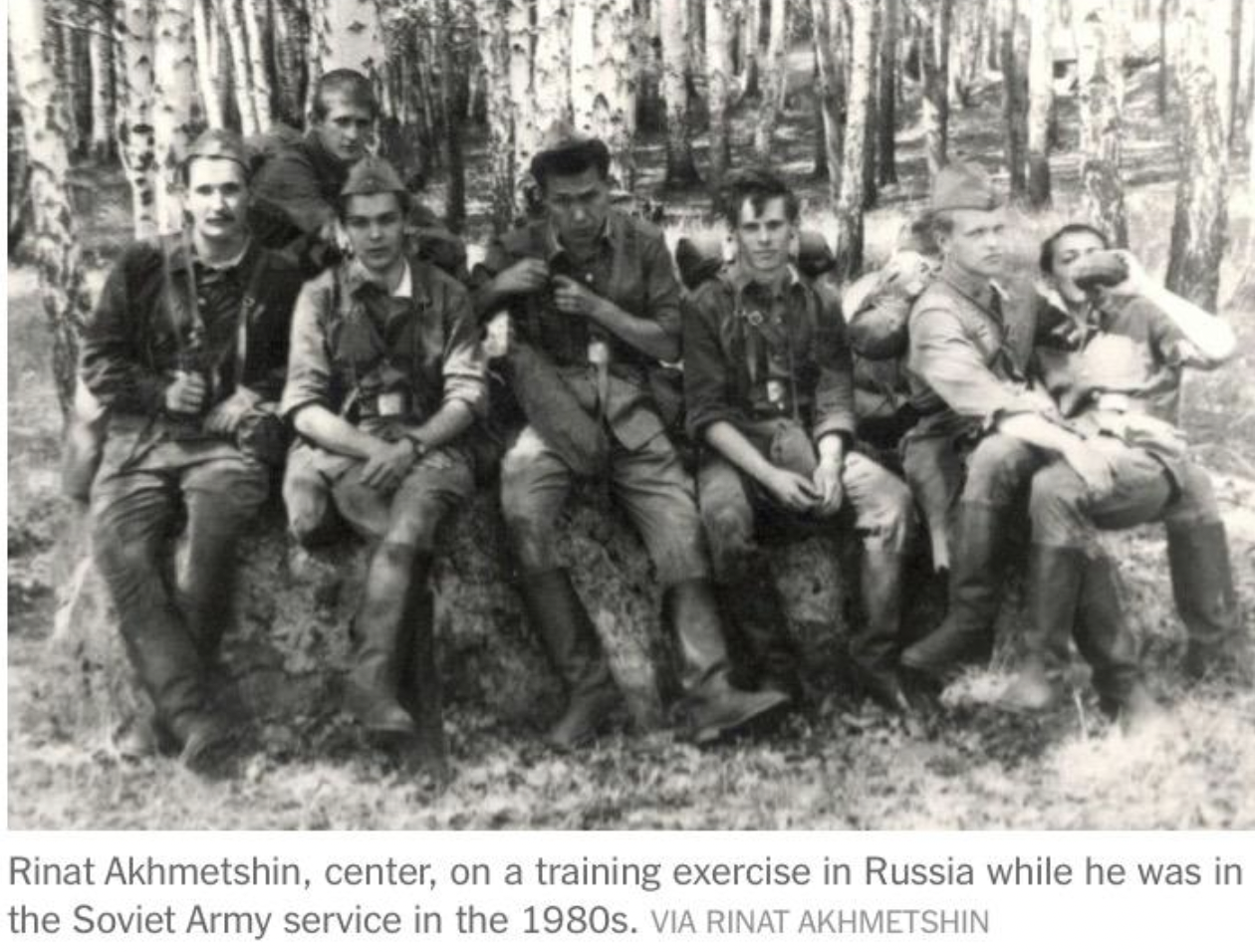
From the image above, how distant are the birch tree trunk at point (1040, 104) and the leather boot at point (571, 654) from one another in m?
2.16

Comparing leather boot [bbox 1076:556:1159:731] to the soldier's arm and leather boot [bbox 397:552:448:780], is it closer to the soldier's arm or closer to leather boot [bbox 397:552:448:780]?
leather boot [bbox 397:552:448:780]

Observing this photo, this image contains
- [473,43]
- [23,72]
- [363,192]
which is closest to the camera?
[363,192]

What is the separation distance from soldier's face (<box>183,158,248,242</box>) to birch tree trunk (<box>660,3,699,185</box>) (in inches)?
64.4

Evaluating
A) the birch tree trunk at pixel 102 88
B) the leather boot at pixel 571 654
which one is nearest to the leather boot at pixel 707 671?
the leather boot at pixel 571 654

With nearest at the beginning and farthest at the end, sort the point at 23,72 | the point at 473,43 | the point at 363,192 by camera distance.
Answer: the point at 363,192, the point at 23,72, the point at 473,43

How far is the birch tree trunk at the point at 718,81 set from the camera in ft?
18.9

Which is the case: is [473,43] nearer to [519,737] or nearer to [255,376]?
[255,376]

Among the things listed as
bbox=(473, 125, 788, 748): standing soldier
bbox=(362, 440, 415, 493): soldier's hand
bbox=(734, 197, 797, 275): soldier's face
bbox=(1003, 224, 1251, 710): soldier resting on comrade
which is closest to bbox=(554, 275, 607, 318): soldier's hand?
bbox=(473, 125, 788, 748): standing soldier

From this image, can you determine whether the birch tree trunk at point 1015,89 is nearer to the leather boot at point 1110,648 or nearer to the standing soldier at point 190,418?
the leather boot at point 1110,648
